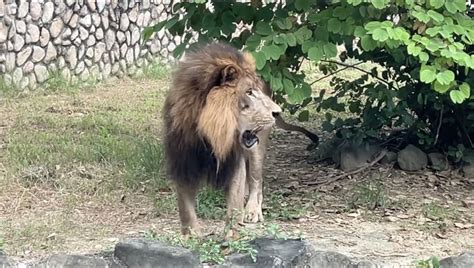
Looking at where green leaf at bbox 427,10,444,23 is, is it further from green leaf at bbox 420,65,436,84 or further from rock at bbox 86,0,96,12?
rock at bbox 86,0,96,12

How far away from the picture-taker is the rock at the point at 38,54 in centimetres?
1079

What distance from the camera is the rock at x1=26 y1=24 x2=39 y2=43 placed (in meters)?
10.7

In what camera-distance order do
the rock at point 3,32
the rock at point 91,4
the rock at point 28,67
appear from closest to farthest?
the rock at point 3,32, the rock at point 28,67, the rock at point 91,4

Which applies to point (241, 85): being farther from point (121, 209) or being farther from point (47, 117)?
point (47, 117)

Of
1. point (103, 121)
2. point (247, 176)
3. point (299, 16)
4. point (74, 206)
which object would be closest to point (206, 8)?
point (299, 16)

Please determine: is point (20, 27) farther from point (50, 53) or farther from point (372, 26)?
point (372, 26)

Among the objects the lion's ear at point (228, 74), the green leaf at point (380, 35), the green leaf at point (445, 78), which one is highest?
the green leaf at point (380, 35)

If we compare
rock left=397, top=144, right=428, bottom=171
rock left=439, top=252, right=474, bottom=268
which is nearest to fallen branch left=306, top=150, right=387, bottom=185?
rock left=397, top=144, right=428, bottom=171

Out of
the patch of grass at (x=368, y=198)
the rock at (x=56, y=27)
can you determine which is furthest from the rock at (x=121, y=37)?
the patch of grass at (x=368, y=198)

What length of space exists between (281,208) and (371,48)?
56.3 inches

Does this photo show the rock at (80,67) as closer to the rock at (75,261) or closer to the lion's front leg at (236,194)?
the lion's front leg at (236,194)

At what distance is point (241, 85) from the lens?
15.4 ft

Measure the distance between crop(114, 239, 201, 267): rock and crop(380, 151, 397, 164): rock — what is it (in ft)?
11.4

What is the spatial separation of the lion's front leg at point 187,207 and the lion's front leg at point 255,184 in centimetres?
88
